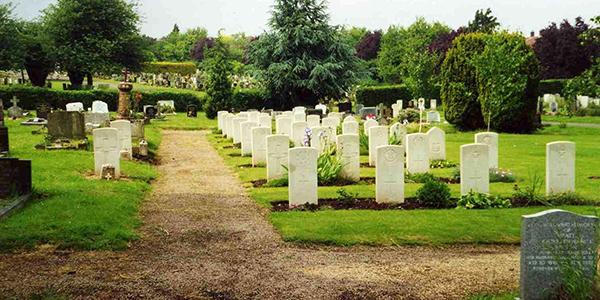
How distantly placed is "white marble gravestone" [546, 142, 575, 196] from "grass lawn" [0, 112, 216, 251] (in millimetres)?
8437

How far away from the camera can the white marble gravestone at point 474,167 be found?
12.4m

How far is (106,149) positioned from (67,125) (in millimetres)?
4875

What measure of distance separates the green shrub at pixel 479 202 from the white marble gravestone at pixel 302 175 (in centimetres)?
293

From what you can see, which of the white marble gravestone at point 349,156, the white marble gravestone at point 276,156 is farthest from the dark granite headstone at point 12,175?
the white marble gravestone at point 349,156

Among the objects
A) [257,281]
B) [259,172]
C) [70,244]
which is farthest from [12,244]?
[259,172]

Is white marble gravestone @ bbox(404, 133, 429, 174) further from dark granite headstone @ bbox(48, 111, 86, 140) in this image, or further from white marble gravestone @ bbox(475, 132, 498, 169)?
dark granite headstone @ bbox(48, 111, 86, 140)


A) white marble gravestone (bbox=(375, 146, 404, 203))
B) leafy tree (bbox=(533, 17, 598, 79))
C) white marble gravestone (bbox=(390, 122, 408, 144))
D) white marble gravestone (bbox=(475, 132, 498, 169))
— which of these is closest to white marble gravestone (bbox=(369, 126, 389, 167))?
white marble gravestone (bbox=(390, 122, 408, 144))

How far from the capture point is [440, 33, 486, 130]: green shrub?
93.7 ft

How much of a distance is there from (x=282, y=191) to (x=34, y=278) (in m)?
7.17

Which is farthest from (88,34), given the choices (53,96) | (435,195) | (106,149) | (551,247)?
(551,247)

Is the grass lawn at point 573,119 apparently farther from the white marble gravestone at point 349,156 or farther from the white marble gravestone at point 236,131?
the white marble gravestone at point 349,156

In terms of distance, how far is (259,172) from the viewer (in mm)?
17062

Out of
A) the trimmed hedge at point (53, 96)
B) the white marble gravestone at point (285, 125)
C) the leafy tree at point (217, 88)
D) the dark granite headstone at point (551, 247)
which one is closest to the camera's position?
the dark granite headstone at point (551, 247)

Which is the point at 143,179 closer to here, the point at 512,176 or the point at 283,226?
the point at 283,226
